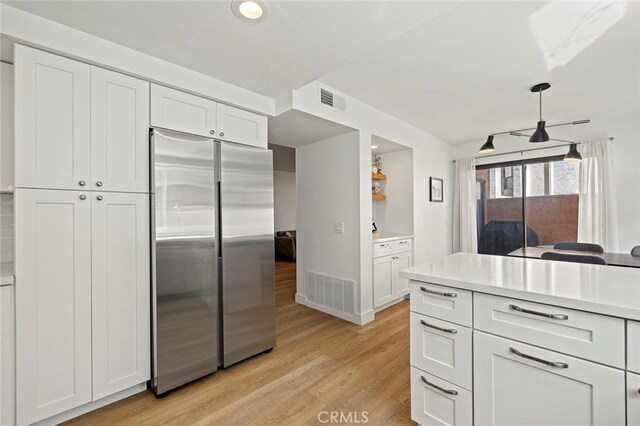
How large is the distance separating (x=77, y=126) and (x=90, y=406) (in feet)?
5.79

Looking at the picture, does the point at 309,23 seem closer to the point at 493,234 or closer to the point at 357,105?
the point at 357,105

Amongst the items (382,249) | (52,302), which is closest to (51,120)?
(52,302)

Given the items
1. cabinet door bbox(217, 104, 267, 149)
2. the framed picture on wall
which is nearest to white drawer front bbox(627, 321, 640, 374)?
cabinet door bbox(217, 104, 267, 149)

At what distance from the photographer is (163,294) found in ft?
6.27

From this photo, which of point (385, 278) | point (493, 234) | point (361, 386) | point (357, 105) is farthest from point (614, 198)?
point (361, 386)

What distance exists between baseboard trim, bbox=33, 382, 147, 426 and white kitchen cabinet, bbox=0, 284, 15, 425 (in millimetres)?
196

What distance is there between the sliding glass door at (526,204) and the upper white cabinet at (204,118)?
3.95 m

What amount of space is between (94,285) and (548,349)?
8.01 feet

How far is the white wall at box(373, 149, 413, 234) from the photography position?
4129mm

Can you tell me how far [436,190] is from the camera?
470 centimetres

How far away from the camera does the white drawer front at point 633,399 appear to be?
965 millimetres

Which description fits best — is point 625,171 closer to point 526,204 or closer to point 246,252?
point 526,204

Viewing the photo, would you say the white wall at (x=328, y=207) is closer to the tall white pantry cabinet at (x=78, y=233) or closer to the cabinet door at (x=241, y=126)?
the cabinet door at (x=241, y=126)

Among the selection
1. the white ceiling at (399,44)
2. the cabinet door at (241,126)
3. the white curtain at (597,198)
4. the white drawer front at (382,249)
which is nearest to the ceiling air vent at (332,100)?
the white ceiling at (399,44)
